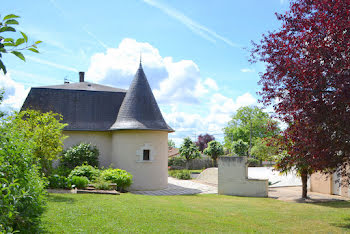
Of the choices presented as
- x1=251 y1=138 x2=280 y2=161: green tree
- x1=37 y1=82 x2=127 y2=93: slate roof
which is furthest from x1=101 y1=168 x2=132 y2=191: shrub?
x1=37 y1=82 x2=127 y2=93: slate roof

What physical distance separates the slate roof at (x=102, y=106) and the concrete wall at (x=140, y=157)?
0.70 m

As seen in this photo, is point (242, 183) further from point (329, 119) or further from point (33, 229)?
point (33, 229)

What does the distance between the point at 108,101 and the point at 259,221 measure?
48.9 feet

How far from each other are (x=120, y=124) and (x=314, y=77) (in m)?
13.8

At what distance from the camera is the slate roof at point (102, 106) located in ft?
63.8

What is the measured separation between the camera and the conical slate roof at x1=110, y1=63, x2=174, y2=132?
750 inches

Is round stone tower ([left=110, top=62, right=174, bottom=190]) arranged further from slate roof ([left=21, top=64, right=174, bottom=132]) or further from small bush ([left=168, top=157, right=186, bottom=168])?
small bush ([left=168, top=157, right=186, bottom=168])

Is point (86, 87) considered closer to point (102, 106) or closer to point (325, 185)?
point (102, 106)

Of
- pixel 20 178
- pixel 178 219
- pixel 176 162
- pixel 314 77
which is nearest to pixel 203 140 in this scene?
pixel 176 162

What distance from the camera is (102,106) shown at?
2123 cm

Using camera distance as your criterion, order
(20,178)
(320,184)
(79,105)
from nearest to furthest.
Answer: (20,178) → (320,184) → (79,105)

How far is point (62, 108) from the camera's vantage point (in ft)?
67.1

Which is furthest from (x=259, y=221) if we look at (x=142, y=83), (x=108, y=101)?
(x=108, y=101)

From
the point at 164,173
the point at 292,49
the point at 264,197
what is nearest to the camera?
the point at 292,49
